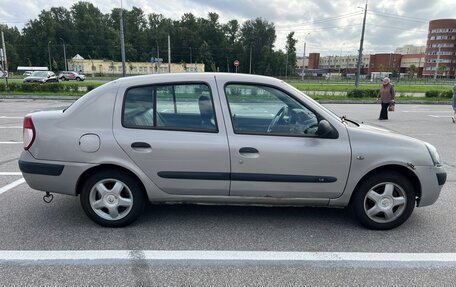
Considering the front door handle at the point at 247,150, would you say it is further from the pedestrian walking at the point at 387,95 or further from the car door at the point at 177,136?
the pedestrian walking at the point at 387,95

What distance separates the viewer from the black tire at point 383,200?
3.42 meters

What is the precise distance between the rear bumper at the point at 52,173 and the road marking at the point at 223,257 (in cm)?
70

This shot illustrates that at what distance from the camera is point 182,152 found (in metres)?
3.31

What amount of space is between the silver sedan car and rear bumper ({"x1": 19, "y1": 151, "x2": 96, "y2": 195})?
1 cm

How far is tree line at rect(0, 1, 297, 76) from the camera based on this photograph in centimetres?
9538

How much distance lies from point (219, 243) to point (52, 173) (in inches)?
73.9

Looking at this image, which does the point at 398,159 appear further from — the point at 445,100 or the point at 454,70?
the point at 454,70

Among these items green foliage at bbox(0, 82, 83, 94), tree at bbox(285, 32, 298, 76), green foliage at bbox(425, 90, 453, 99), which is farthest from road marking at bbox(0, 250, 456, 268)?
tree at bbox(285, 32, 298, 76)

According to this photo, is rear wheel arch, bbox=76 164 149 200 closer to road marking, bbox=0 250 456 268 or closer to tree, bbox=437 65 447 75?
road marking, bbox=0 250 456 268

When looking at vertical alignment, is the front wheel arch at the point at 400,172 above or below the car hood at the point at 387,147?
below

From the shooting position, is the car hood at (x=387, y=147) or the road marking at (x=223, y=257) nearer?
the road marking at (x=223, y=257)

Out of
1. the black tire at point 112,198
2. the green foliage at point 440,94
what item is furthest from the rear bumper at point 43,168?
the green foliage at point 440,94

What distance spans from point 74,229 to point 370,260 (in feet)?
9.74

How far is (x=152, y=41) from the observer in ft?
340
